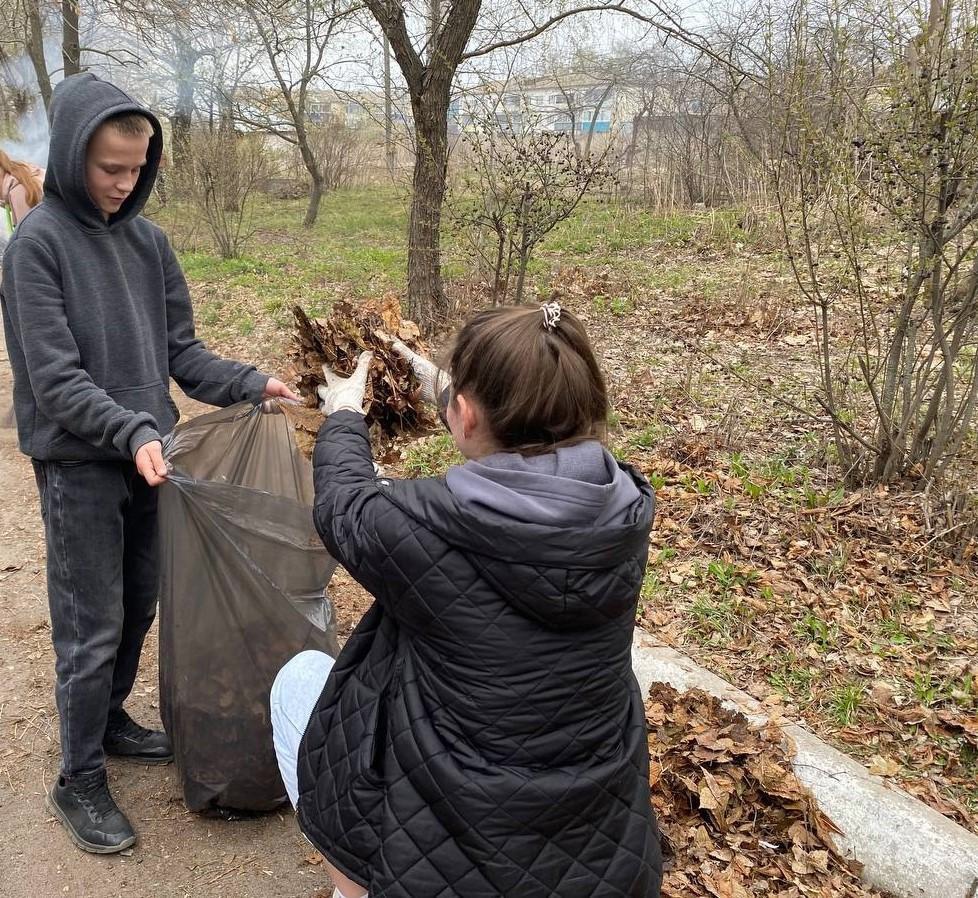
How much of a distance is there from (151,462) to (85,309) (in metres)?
0.44

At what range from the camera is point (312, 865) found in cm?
230

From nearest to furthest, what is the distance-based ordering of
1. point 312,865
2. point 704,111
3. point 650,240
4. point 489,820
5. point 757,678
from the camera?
point 489,820 < point 312,865 < point 757,678 < point 650,240 < point 704,111

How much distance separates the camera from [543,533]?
1262mm

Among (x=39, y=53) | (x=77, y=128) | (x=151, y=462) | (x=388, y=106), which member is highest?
(x=39, y=53)

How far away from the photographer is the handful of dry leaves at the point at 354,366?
2133 mm

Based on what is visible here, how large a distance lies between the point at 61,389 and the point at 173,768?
4.51 feet

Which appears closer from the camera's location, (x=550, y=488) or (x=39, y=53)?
(x=550, y=488)

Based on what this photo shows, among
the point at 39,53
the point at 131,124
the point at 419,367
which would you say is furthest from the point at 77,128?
the point at 39,53

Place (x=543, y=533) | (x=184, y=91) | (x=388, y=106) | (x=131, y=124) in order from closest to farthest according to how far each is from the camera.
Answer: (x=543, y=533) < (x=131, y=124) < (x=388, y=106) < (x=184, y=91)

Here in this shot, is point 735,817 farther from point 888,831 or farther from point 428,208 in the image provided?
point 428,208

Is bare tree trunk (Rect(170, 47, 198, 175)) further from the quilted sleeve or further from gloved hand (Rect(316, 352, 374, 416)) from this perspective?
the quilted sleeve

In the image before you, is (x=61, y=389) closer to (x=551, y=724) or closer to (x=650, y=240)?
(x=551, y=724)

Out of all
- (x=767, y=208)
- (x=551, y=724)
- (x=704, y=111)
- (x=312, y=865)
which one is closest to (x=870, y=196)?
(x=551, y=724)

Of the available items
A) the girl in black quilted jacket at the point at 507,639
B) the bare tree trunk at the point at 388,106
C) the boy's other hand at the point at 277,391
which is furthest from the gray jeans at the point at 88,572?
the bare tree trunk at the point at 388,106
